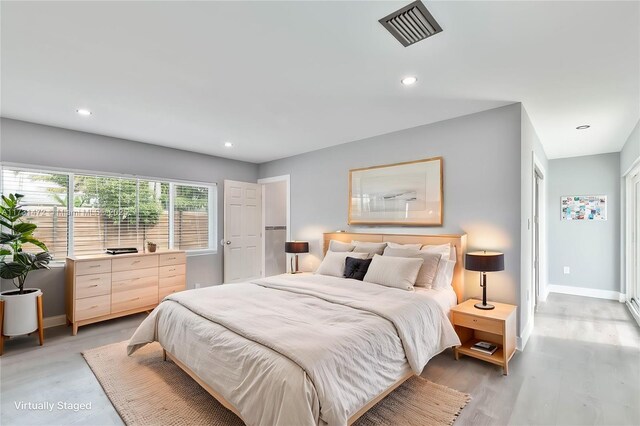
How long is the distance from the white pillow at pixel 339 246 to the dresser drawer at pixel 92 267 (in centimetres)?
282

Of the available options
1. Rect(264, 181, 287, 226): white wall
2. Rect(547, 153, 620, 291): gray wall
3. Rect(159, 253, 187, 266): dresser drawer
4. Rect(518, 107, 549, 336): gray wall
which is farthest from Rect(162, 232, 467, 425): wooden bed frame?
Rect(547, 153, 620, 291): gray wall

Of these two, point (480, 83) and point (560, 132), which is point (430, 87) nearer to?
point (480, 83)

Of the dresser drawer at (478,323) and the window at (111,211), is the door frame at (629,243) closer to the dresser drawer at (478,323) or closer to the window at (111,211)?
the dresser drawer at (478,323)

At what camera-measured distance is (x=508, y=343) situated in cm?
274

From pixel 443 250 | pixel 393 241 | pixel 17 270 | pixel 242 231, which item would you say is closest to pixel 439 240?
pixel 443 250

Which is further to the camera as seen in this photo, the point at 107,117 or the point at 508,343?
the point at 107,117

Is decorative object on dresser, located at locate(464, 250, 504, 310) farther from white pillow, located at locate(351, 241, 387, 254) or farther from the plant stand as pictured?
the plant stand

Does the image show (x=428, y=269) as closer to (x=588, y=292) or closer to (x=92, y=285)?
(x=92, y=285)

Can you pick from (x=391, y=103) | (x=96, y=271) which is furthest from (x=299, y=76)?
(x=96, y=271)

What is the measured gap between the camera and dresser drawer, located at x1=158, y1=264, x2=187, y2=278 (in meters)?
4.31

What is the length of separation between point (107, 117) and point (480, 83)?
385cm

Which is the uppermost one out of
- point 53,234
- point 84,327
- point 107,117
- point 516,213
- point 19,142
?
point 107,117

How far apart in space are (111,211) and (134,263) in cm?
90

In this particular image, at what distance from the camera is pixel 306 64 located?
7.73ft
